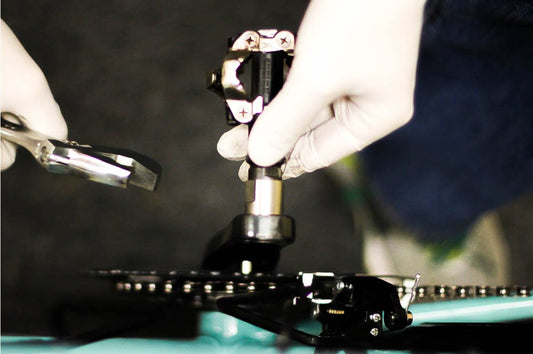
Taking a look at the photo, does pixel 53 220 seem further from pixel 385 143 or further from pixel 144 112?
pixel 385 143

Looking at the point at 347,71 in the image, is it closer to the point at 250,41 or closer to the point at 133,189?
the point at 250,41

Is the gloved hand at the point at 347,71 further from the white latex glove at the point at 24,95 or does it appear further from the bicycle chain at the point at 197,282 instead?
the white latex glove at the point at 24,95

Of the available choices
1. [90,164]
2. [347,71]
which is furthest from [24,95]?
[347,71]

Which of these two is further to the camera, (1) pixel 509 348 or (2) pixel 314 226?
(2) pixel 314 226

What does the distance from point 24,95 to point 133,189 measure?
0.22m

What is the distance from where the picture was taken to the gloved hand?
0.54m

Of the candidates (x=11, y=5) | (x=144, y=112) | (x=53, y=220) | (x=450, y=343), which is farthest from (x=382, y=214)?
(x=11, y=5)

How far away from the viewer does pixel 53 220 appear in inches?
30.3

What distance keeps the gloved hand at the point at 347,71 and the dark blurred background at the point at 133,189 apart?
194 mm

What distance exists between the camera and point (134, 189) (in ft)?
2.54

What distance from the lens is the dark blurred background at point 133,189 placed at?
0.77m

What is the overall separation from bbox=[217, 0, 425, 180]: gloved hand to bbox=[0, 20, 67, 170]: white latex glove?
0.37 metres

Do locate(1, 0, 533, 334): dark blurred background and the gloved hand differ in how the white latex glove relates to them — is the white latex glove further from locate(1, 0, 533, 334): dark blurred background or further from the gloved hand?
the gloved hand

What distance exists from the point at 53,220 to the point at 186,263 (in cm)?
23
